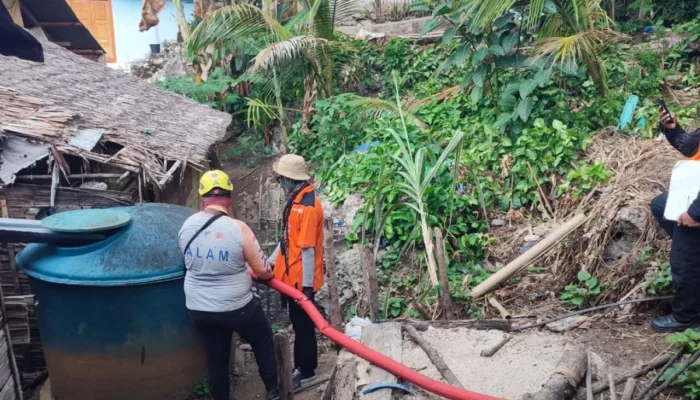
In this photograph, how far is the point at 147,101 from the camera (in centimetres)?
792

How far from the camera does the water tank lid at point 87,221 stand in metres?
4.12

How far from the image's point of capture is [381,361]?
12.2 ft

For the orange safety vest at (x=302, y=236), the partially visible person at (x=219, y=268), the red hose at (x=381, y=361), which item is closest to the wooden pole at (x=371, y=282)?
the orange safety vest at (x=302, y=236)

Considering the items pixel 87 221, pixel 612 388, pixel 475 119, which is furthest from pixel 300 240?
pixel 475 119

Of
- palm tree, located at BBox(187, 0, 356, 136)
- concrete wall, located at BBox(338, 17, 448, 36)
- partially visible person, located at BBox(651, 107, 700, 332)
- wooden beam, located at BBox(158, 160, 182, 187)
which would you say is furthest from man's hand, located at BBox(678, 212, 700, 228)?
concrete wall, located at BBox(338, 17, 448, 36)

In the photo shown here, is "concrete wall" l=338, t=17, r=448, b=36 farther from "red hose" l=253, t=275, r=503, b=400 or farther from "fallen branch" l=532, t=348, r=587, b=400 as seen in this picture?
"fallen branch" l=532, t=348, r=587, b=400

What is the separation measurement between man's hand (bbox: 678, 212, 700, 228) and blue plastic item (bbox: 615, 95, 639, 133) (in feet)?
9.74

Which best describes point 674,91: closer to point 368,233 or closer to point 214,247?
point 368,233

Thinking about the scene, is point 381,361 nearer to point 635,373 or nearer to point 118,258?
point 635,373

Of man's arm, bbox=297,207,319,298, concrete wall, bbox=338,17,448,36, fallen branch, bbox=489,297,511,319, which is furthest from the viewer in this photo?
concrete wall, bbox=338,17,448,36

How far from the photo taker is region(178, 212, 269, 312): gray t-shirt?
3881 mm

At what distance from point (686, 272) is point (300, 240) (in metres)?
2.73

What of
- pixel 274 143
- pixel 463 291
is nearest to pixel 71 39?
pixel 274 143

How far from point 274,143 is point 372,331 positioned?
8.04 m
